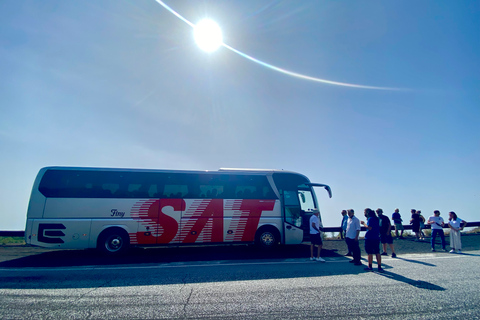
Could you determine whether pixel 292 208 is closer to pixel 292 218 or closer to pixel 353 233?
pixel 292 218

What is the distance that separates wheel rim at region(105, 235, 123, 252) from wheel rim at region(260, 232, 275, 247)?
6292mm

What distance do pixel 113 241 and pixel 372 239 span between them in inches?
399

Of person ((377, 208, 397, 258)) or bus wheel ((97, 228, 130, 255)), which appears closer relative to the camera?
person ((377, 208, 397, 258))

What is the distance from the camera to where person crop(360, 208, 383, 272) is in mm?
7687

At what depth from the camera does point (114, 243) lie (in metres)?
11.1

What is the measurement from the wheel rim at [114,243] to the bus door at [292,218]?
292 inches

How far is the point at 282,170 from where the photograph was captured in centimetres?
1280

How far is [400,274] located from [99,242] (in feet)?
36.7

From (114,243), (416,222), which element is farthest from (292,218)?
(416,222)

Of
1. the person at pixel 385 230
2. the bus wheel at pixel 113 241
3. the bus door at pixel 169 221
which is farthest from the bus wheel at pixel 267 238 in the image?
the bus wheel at pixel 113 241

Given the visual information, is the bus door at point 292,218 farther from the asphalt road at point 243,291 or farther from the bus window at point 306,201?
the asphalt road at point 243,291

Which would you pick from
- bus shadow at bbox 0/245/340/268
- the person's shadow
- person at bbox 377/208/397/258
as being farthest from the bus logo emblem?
person at bbox 377/208/397/258

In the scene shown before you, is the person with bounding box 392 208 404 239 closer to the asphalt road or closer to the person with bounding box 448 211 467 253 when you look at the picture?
the person with bounding box 448 211 467 253

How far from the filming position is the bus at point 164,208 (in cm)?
1070
